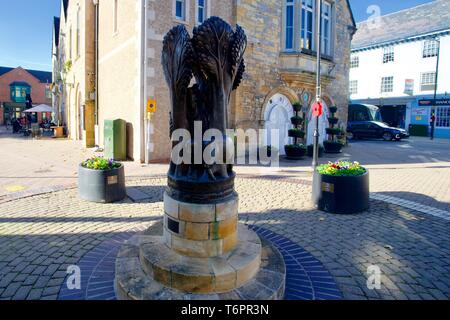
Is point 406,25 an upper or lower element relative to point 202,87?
upper

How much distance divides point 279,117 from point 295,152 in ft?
8.19

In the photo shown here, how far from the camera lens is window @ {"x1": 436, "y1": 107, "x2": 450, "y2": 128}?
28.8 m

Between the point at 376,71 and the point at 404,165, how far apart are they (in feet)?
85.5

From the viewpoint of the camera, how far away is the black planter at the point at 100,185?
631cm

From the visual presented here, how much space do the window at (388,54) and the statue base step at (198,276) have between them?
35.8 metres

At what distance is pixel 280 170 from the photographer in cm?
1082

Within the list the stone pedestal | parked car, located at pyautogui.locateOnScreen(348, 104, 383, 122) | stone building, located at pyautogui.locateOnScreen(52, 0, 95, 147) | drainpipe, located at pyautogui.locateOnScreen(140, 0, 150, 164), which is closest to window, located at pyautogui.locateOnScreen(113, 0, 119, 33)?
drainpipe, located at pyautogui.locateOnScreen(140, 0, 150, 164)

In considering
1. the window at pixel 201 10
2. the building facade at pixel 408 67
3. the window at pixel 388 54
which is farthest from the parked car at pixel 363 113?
the window at pixel 201 10

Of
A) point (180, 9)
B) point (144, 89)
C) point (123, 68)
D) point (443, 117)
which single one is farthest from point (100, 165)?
point (443, 117)

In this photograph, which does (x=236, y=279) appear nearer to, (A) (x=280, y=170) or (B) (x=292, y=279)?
(B) (x=292, y=279)

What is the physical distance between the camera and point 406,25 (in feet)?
107

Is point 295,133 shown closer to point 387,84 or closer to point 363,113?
point 363,113
